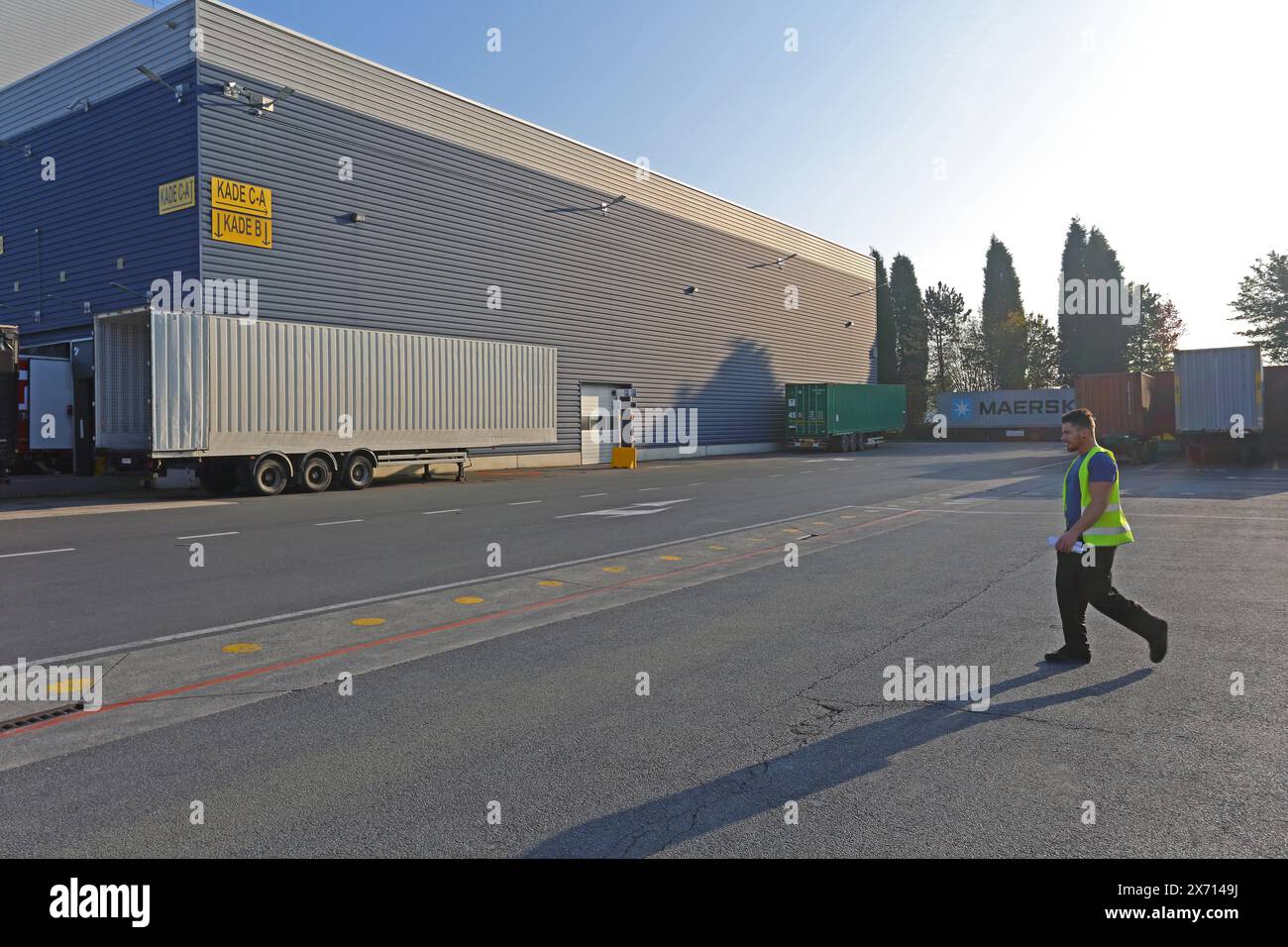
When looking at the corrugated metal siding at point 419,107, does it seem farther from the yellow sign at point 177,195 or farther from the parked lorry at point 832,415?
the parked lorry at point 832,415

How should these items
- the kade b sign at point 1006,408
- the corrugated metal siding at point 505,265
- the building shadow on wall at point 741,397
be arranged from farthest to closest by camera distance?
the kade b sign at point 1006,408
the building shadow on wall at point 741,397
the corrugated metal siding at point 505,265

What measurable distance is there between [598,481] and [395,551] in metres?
14.7

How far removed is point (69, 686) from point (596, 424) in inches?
1252

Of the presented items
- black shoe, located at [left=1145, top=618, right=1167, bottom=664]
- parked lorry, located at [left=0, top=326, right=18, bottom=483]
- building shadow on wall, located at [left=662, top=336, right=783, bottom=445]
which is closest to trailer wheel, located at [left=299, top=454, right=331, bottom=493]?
parked lorry, located at [left=0, top=326, right=18, bottom=483]

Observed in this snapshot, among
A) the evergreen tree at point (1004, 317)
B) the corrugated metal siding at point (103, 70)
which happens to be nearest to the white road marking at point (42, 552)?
the corrugated metal siding at point (103, 70)

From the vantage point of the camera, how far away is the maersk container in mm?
27797

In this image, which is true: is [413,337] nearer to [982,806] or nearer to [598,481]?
[598,481]

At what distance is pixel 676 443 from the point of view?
4219cm

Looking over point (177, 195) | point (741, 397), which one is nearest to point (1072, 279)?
point (741, 397)

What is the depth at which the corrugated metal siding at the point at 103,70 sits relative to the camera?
2378 centimetres

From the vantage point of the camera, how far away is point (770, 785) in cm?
416

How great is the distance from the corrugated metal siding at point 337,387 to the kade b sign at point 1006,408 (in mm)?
42962
